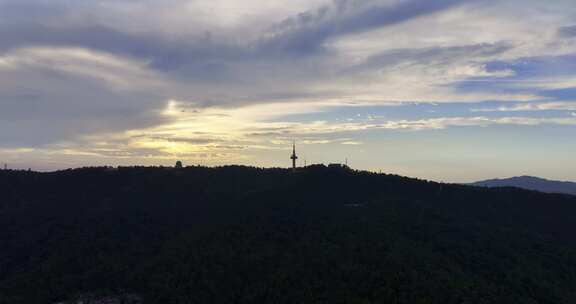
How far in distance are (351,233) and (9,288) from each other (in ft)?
366

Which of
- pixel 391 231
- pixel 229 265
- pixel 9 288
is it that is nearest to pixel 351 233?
pixel 391 231

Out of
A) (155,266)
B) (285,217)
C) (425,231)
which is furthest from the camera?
(285,217)

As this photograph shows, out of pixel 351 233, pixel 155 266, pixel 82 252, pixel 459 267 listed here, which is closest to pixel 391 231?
pixel 351 233

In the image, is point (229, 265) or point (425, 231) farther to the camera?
point (425, 231)

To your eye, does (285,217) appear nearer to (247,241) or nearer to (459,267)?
(247,241)

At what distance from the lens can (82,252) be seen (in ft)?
617

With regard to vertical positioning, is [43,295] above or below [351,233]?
below

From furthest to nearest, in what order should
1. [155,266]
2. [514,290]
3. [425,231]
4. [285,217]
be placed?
[285,217]
[425,231]
[155,266]
[514,290]

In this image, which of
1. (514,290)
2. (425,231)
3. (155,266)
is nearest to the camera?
(514,290)

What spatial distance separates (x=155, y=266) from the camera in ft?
552

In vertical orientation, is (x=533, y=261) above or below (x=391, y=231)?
below

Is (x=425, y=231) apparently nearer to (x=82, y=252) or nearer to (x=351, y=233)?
(x=351, y=233)

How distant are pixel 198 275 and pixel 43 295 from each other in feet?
153

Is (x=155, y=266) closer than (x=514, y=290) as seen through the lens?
No
